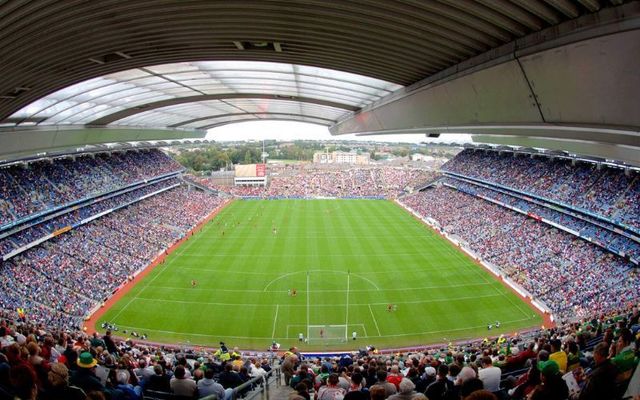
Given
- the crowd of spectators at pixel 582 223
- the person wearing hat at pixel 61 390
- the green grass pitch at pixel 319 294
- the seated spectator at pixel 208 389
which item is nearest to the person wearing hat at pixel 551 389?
the seated spectator at pixel 208 389

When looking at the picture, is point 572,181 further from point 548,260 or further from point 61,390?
point 61,390

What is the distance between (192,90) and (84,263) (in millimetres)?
18489

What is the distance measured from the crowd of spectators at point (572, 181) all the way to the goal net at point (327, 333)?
21.5 meters

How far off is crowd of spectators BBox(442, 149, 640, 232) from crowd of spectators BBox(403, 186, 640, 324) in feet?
9.49

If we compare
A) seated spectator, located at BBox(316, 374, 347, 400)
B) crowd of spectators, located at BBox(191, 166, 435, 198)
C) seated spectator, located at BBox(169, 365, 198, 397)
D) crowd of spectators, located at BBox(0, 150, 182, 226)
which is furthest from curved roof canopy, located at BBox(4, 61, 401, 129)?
crowd of spectators, located at BBox(191, 166, 435, 198)

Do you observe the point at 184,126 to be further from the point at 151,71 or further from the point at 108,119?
the point at 151,71

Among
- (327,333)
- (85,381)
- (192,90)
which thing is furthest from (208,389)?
(327,333)

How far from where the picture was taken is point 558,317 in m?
24.8

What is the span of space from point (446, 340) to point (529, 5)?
20.7 metres

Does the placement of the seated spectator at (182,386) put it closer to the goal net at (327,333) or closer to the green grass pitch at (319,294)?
the green grass pitch at (319,294)

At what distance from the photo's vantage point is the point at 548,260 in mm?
32062

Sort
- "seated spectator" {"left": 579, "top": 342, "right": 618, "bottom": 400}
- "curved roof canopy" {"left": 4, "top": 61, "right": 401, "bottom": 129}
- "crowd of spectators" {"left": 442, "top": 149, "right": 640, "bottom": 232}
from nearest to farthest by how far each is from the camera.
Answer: "seated spectator" {"left": 579, "top": 342, "right": 618, "bottom": 400} → "curved roof canopy" {"left": 4, "top": 61, "right": 401, "bottom": 129} → "crowd of spectators" {"left": 442, "top": 149, "right": 640, "bottom": 232}

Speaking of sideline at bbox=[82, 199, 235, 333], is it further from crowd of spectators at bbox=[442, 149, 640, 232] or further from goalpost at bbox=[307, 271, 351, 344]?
crowd of spectators at bbox=[442, 149, 640, 232]

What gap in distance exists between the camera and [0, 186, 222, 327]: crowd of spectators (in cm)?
2417
